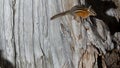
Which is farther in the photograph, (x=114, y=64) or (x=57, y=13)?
(x=114, y=64)

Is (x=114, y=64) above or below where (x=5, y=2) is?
below

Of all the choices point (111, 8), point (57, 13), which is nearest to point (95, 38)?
point (57, 13)

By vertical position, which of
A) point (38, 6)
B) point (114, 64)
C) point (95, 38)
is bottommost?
point (114, 64)

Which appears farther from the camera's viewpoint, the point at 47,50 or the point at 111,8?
the point at 111,8

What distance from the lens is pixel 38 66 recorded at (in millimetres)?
1258

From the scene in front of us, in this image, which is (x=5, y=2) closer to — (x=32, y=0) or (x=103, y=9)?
(x=32, y=0)

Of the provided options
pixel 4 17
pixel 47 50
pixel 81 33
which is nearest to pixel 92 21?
pixel 81 33

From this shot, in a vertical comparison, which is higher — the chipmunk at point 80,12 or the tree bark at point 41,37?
the chipmunk at point 80,12

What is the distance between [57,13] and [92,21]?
0.13m

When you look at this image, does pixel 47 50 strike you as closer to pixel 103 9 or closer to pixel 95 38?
pixel 95 38

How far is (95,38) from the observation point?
47.4 inches

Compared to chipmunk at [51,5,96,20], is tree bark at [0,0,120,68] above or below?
below

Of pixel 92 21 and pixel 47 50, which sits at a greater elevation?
pixel 92 21

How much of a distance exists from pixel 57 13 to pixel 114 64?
32 cm
